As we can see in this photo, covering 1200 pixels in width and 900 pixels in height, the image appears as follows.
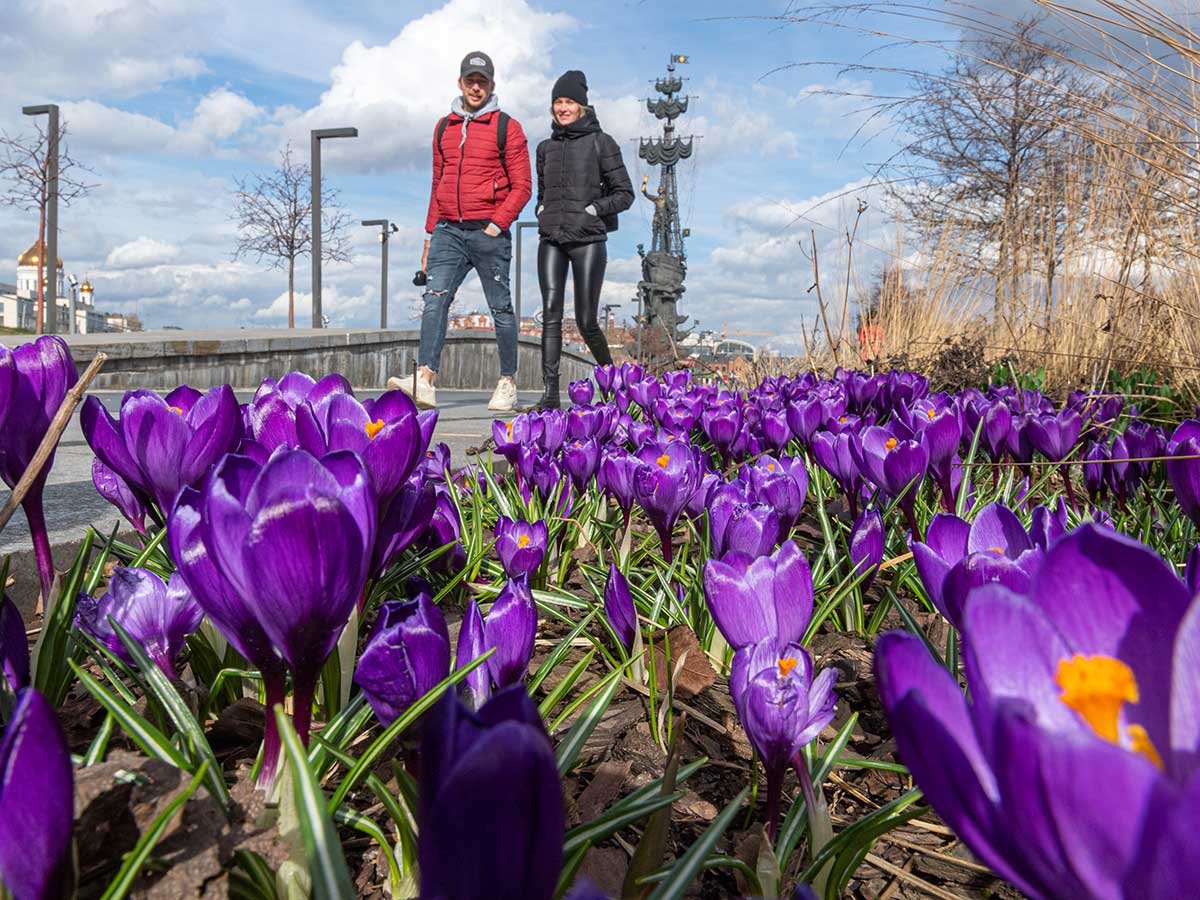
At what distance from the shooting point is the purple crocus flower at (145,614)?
3.39 ft

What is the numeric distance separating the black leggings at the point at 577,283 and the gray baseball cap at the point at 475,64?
4.15 feet

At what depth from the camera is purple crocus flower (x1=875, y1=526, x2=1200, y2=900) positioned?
0.35 meters

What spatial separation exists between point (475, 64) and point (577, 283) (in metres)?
→ 1.69

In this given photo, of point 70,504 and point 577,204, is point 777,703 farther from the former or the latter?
point 577,204

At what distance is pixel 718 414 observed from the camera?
2814 millimetres

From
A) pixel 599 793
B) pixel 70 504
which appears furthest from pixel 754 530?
pixel 70 504

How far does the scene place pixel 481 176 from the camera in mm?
6504

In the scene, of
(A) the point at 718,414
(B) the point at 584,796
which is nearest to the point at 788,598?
(B) the point at 584,796

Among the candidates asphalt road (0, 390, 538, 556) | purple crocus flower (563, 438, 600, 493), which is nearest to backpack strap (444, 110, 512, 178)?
asphalt road (0, 390, 538, 556)

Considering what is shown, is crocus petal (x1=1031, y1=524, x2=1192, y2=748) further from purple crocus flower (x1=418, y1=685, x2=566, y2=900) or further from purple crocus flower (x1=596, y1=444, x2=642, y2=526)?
purple crocus flower (x1=596, y1=444, x2=642, y2=526)

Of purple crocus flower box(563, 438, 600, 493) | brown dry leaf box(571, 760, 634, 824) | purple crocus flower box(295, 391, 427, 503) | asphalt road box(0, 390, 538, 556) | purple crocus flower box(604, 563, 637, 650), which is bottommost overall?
brown dry leaf box(571, 760, 634, 824)

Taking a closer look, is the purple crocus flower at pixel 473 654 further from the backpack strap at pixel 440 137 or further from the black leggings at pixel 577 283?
the backpack strap at pixel 440 137

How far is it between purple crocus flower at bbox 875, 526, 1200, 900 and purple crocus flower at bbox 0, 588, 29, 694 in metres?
0.83

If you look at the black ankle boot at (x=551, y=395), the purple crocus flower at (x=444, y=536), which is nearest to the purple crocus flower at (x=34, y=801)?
the purple crocus flower at (x=444, y=536)
